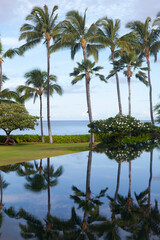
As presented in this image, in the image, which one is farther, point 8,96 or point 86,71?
point 8,96

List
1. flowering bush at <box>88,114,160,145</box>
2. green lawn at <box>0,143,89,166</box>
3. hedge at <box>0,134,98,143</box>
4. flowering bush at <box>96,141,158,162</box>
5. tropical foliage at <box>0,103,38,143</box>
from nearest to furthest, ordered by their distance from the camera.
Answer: flowering bush at <box>96,141,158,162</box> → green lawn at <box>0,143,89,166</box> → flowering bush at <box>88,114,160,145</box> → tropical foliage at <box>0,103,38,143</box> → hedge at <box>0,134,98,143</box>

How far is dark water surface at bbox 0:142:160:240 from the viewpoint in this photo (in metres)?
4.62

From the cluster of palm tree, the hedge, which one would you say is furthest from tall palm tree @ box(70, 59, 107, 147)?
the hedge

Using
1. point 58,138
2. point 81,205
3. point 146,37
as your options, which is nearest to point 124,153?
point 81,205

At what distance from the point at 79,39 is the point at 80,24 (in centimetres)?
136

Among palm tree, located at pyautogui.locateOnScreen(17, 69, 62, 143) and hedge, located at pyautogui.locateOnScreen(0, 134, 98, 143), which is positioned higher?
palm tree, located at pyautogui.locateOnScreen(17, 69, 62, 143)

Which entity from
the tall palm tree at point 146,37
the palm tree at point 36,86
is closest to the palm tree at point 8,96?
the palm tree at point 36,86

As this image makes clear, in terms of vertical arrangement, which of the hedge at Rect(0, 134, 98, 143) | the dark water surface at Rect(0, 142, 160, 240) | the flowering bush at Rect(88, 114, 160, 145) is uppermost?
the flowering bush at Rect(88, 114, 160, 145)

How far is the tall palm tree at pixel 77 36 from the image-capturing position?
2231 centimetres

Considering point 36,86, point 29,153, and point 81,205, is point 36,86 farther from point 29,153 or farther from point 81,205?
point 81,205

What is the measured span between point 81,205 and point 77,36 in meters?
19.6

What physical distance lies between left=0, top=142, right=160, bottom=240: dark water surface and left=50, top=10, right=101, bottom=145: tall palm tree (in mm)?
12651

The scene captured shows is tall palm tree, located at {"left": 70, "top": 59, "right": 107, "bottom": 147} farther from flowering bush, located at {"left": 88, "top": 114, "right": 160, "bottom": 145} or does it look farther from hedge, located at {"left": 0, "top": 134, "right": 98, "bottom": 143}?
hedge, located at {"left": 0, "top": 134, "right": 98, "bottom": 143}

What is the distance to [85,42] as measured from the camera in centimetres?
2333
